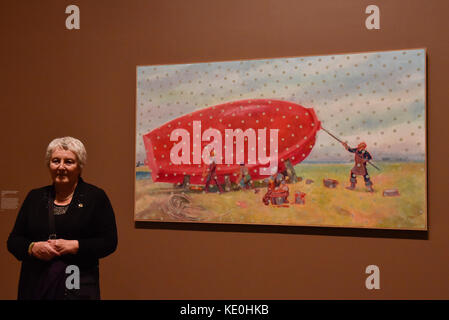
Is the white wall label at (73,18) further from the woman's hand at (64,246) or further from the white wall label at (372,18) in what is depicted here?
the white wall label at (372,18)

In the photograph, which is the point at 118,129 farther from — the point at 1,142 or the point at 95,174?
the point at 1,142

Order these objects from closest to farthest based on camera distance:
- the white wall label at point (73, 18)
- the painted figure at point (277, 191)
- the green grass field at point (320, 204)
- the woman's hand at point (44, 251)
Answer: the woman's hand at point (44, 251), the green grass field at point (320, 204), the painted figure at point (277, 191), the white wall label at point (73, 18)

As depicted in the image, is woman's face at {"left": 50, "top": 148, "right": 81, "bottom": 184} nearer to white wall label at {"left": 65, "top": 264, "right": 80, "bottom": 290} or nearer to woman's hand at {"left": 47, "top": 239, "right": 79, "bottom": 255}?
woman's hand at {"left": 47, "top": 239, "right": 79, "bottom": 255}

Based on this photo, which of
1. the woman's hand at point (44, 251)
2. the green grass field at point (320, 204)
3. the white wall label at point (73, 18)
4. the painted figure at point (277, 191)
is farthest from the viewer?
the white wall label at point (73, 18)

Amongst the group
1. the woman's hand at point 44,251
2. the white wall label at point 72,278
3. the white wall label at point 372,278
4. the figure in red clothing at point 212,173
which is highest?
the figure in red clothing at point 212,173

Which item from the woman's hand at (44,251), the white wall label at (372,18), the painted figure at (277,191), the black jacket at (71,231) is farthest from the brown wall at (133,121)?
the woman's hand at (44,251)

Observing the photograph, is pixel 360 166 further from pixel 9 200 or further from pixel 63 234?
pixel 9 200

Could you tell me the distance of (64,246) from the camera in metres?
1.84

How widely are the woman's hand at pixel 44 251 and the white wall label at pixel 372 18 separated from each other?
1835mm

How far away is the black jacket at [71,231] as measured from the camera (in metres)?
1.85

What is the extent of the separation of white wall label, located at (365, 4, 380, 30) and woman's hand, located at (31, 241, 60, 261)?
6.02 feet

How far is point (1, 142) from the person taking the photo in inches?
110

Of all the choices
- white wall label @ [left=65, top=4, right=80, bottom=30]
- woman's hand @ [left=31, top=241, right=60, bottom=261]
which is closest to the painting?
white wall label @ [left=65, top=4, right=80, bottom=30]

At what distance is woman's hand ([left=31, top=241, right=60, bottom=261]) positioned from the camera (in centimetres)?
183
